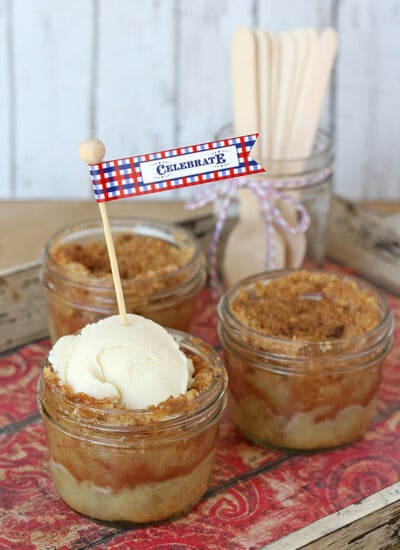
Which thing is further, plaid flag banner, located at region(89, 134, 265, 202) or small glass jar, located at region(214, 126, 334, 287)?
small glass jar, located at region(214, 126, 334, 287)

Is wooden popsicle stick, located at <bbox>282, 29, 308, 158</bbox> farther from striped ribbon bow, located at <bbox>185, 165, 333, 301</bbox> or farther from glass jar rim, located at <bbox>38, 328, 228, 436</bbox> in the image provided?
→ glass jar rim, located at <bbox>38, 328, 228, 436</bbox>

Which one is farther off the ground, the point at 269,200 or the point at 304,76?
the point at 304,76

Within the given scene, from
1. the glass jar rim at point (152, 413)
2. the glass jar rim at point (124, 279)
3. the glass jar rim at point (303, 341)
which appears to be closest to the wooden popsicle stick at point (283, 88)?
the glass jar rim at point (124, 279)

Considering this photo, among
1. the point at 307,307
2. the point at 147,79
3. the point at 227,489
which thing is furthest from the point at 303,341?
the point at 147,79

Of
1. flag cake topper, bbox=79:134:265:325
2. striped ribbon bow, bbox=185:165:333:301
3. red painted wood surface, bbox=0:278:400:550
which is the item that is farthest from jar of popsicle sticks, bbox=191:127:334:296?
flag cake topper, bbox=79:134:265:325

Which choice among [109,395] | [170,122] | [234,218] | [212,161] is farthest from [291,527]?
[170,122]

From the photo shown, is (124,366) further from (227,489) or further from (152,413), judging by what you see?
(227,489)
